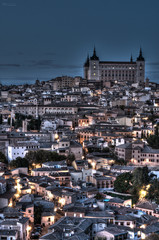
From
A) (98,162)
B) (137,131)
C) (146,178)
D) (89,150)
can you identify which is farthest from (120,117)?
(146,178)

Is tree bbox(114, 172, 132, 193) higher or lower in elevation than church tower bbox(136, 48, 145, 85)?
lower

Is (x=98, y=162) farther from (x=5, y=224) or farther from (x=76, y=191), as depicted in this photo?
(x=5, y=224)

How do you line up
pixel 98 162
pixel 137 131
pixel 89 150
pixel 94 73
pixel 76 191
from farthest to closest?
pixel 94 73 < pixel 137 131 < pixel 89 150 < pixel 98 162 < pixel 76 191

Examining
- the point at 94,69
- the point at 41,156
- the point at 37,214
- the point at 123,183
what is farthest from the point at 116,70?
the point at 37,214

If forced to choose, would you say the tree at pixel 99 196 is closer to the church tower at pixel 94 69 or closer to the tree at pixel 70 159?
the tree at pixel 70 159

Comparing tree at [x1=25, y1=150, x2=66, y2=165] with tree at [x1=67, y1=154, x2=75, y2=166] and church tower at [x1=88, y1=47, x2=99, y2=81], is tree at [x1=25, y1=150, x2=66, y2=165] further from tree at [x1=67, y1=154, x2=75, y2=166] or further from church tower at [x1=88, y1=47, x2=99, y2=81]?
church tower at [x1=88, y1=47, x2=99, y2=81]

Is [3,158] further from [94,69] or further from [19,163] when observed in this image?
[94,69]

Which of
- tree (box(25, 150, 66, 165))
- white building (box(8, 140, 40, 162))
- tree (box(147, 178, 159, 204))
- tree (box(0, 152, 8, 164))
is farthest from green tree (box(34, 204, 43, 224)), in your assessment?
white building (box(8, 140, 40, 162))
